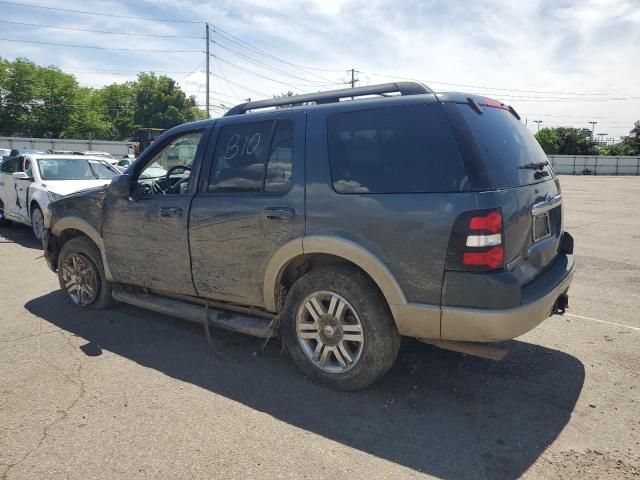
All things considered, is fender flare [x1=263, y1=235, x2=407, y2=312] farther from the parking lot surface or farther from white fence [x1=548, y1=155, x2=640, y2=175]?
white fence [x1=548, y1=155, x2=640, y2=175]

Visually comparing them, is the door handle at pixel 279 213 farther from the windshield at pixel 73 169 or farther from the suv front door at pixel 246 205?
the windshield at pixel 73 169

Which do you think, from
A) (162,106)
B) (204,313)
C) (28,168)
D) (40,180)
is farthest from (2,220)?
(162,106)

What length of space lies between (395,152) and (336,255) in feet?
2.59

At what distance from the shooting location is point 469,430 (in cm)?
295

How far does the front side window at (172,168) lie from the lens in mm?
4324

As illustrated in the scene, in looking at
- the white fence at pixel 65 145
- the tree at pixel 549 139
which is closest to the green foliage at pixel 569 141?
the tree at pixel 549 139

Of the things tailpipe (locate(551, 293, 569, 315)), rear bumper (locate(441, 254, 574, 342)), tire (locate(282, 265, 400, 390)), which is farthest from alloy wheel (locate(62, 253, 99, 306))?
tailpipe (locate(551, 293, 569, 315))

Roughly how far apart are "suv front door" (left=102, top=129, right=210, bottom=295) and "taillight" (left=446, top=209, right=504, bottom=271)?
90.7 inches

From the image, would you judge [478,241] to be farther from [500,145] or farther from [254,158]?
[254,158]

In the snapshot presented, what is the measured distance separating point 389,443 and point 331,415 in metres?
0.46

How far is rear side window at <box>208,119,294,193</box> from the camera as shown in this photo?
361cm

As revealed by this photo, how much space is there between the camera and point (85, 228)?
496 cm

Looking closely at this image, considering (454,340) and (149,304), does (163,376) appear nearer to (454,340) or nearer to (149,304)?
(149,304)

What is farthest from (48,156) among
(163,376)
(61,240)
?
(163,376)
